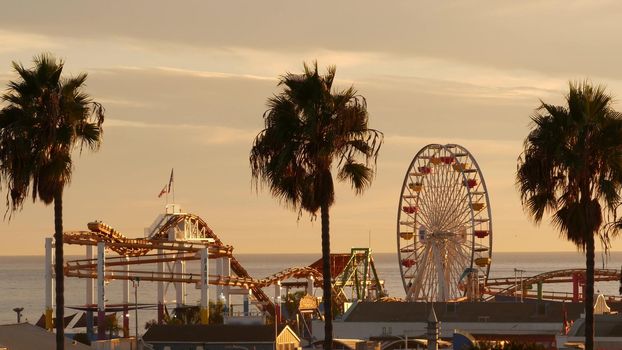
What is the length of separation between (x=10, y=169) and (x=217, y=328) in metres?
37.0

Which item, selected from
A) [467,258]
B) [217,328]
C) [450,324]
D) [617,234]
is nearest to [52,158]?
[617,234]

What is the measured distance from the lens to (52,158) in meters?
50.2

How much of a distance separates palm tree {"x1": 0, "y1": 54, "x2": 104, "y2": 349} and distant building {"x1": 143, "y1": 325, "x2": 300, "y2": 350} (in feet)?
108

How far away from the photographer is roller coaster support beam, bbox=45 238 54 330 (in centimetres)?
11994

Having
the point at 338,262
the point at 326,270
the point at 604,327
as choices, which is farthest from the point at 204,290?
the point at 326,270

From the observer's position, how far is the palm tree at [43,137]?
164 ft

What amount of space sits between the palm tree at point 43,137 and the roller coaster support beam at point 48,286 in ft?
230

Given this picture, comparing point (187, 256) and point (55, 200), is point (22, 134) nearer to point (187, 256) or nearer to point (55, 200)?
point (55, 200)

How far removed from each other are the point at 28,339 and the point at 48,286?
50149mm

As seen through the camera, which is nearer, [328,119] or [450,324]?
[328,119]

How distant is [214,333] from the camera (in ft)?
279

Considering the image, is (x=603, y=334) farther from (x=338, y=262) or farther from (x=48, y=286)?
(x=338, y=262)

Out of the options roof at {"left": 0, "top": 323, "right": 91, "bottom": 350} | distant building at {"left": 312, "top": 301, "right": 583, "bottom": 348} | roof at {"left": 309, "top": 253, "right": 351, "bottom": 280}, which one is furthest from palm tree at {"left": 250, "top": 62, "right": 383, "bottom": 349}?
roof at {"left": 309, "top": 253, "right": 351, "bottom": 280}

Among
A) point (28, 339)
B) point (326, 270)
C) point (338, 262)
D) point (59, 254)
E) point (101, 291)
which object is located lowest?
point (101, 291)
